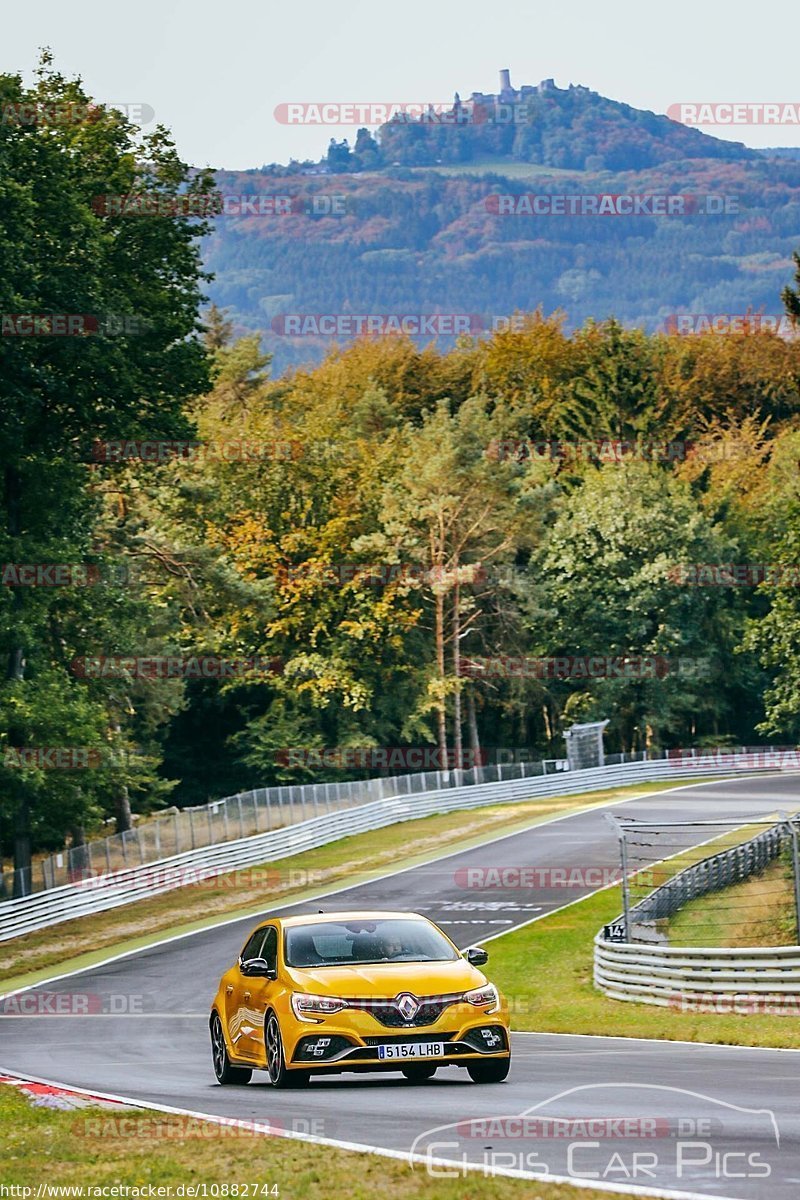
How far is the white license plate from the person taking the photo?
13898mm

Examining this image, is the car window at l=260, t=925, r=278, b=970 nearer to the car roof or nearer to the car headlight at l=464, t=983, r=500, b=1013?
the car roof

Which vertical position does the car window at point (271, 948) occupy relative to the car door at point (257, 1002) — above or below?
above

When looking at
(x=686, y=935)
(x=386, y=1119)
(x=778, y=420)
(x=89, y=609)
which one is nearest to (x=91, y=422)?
(x=89, y=609)

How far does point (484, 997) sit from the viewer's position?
1432 cm

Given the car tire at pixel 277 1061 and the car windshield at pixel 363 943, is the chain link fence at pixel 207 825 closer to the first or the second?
the car windshield at pixel 363 943

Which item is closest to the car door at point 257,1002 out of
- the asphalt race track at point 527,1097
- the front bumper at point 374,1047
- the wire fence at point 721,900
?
the asphalt race track at point 527,1097

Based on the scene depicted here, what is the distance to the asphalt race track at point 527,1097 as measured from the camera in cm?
983

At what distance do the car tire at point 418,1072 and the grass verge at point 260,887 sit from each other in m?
20.7

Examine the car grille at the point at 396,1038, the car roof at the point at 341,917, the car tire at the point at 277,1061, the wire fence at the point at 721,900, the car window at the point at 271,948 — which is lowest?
the wire fence at the point at 721,900

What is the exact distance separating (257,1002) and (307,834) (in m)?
41.8

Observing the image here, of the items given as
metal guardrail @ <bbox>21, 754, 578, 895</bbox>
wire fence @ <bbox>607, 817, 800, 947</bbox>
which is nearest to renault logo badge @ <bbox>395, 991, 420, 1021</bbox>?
wire fence @ <bbox>607, 817, 800, 947</bbox>

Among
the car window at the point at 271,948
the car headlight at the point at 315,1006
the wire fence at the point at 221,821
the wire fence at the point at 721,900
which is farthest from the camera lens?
the wire fence at the point at 221,821

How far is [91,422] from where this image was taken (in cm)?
4278

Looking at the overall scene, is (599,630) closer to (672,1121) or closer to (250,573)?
(250,573)
